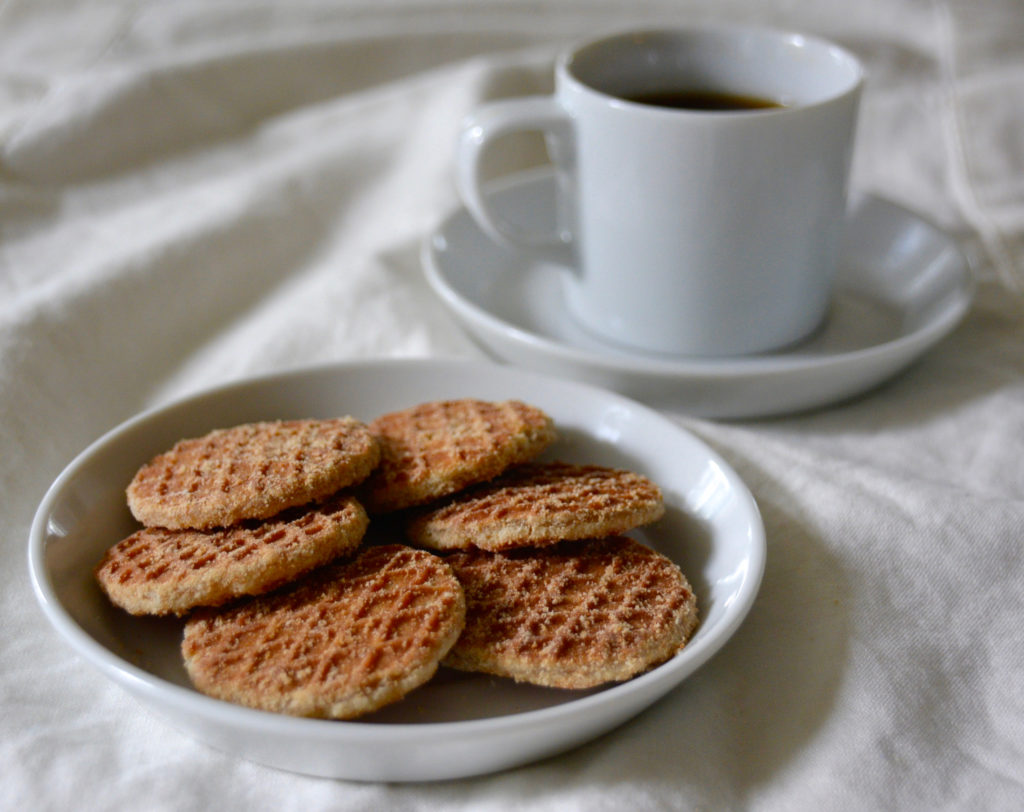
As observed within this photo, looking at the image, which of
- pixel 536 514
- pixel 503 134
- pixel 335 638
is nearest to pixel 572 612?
pixel 536 514

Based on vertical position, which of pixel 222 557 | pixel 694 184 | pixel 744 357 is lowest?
pixel 744 357

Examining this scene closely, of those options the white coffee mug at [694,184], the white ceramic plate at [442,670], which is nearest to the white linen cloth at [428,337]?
the white ceramic plate at [442,670]

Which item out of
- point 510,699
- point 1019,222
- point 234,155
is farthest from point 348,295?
point 1019,222

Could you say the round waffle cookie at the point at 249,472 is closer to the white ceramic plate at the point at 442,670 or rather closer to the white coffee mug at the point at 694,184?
the white ceramic plate at the point at 442,670

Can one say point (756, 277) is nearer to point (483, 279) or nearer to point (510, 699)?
point (483, 279)

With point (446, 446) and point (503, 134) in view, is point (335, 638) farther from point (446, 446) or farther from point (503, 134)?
point (503, 134)
